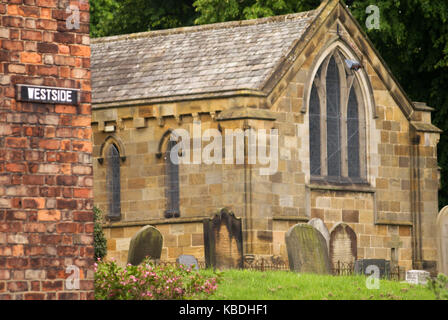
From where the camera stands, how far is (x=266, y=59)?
36.5 m

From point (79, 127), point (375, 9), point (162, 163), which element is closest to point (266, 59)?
point (162, 163)

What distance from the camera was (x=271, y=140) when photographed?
1393 inches

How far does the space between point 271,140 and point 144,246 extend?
7452 mm

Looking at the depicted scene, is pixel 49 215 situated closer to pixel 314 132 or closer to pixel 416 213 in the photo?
pixel 314 132

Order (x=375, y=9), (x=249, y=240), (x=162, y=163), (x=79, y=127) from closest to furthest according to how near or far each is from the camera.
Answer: (x=79, y=127), (x=249, y=240), (x=162, y=163), (x=375, y=9)

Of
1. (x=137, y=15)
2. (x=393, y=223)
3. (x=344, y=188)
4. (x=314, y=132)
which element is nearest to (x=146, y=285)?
(x=314, y=132)

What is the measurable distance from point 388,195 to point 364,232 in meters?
1.51

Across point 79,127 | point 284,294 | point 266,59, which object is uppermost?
point 266,59

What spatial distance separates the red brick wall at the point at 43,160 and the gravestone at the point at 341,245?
12.3m

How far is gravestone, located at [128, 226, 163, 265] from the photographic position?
94.4 feet

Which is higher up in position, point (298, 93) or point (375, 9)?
point (375, 9)

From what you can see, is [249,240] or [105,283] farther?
[249,240]
